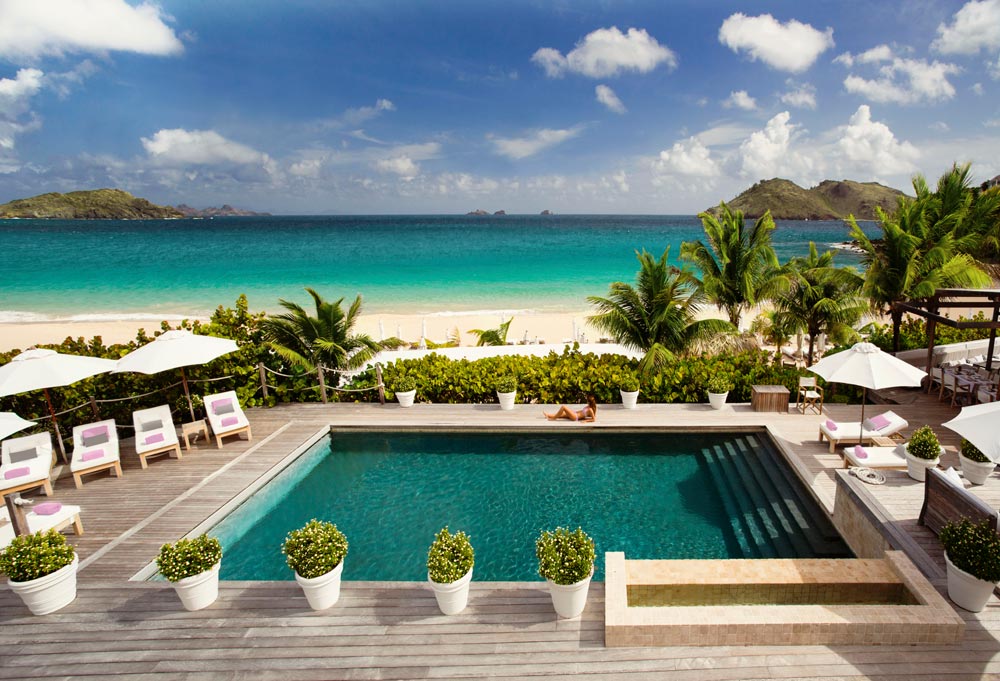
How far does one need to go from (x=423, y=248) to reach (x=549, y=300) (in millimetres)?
37560

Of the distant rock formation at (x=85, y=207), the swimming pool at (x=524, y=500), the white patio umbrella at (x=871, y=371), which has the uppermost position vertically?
the distant rock formation at (x=85, y=207)

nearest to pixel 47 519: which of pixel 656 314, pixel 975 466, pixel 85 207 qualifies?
pixel 656 314

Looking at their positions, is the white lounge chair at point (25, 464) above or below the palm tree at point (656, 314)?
below

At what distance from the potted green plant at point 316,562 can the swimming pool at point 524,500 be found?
55.9 inches

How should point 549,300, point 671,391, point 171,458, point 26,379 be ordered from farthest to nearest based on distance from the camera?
point 549,300, point 671,391, point 171,458, point 26,379

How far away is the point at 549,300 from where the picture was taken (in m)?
34.0

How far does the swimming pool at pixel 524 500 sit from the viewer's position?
270 inches

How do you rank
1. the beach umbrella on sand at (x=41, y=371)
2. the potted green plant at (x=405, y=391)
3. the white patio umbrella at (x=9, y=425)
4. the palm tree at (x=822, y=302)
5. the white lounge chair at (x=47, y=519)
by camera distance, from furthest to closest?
the palm tree at (x=822, y=302) → the potted green plant at (x=405, y=391) → the beach umbrella on sand at (x=41, y=371) → the white patio umbrella at (x=9, y=425) → the white lounge chair at (x=47, y=519)

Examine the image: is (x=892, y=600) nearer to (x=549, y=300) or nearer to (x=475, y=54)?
(x=549, y=300)

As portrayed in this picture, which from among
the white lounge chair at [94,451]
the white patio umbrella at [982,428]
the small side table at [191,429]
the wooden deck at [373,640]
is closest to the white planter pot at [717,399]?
the wooden deck at [373,640]

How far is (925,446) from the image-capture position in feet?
22.5

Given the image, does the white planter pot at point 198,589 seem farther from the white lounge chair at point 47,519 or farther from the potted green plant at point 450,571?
the white lounge chair at point 47,519

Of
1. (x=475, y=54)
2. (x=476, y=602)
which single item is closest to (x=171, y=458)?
(x=476, y=602)

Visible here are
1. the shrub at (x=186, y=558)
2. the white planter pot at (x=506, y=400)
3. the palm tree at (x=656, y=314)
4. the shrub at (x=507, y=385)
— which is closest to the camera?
the shrub at (x=186, y=558)
